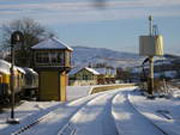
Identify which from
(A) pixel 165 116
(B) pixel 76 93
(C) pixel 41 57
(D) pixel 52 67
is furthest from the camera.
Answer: (B) pixel 76 93

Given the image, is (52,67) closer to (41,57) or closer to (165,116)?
(41,57)

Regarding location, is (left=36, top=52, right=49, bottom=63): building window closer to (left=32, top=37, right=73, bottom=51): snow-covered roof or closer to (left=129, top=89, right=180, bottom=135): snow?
→ (left=32, top=37, right=73, bottom=51): snow-covered roof

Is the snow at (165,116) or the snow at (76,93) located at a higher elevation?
the snow at (76,93)

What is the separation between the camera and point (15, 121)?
877 inches

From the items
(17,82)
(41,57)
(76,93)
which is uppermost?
(41,57)

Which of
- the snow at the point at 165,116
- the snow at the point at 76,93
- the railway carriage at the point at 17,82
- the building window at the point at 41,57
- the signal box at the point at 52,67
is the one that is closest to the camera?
the snow at the point at 165,116

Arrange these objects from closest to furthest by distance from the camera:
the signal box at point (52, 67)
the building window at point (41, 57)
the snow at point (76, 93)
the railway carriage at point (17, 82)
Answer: the railway carriage at point (17, 82) < the signal box at point (52, 67) < the building window at point (41, 57) < the snow at point (76, 93)

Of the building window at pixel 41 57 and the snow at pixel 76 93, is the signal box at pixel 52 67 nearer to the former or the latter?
the building window at pixel 41 57

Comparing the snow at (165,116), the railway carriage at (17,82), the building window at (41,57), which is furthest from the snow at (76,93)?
the snow at (165,116)

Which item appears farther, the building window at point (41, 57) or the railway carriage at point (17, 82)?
the building window at point (41, 57)

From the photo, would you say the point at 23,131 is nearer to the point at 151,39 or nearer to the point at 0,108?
the point at 0,108

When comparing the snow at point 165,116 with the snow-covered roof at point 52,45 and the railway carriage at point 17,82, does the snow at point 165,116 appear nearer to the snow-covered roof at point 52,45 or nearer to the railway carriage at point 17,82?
the railway carriage at point 17,82

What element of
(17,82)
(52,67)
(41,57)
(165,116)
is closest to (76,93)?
(41,57)

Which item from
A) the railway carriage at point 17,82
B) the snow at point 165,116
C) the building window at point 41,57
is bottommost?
the snow at point 165,116
